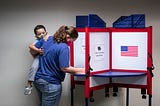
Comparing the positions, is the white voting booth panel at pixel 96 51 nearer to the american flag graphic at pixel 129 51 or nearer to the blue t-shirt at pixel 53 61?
the american flag graphic at pixel 129 51

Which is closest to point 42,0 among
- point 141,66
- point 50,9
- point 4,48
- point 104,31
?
point 50,9

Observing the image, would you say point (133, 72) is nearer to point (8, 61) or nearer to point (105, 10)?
point (105, 10)

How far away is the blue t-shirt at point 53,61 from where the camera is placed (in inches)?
122

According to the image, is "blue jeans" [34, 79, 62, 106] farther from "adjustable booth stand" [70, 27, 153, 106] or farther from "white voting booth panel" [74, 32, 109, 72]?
"white voting booth panel" [74, 32, 109, 72]

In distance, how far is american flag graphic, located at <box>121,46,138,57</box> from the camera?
348 centimetres

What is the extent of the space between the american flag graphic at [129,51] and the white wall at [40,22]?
2.27 feet

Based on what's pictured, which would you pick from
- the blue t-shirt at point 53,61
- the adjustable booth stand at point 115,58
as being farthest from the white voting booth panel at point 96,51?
the blue t-shirt at point 53,61

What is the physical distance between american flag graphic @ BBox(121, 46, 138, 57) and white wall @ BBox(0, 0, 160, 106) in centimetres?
69

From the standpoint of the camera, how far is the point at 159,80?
4.10 metres

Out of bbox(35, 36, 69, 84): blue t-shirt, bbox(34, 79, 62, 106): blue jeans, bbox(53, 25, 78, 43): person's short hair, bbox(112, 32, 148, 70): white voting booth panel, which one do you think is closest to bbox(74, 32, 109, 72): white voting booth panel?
bbox(112, 32, 148, 70): white voting booth panel

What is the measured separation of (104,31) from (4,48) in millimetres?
1663

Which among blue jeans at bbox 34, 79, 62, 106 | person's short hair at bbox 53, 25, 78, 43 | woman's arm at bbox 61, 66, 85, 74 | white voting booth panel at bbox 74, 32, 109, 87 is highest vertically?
person's short hair at bbox 53, 25, 78, 43

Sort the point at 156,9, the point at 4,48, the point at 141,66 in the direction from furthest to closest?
the point at 4,48
the point at 156,9
the point at 141,66

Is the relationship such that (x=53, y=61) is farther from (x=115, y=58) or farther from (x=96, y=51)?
(x=115, y=58)
